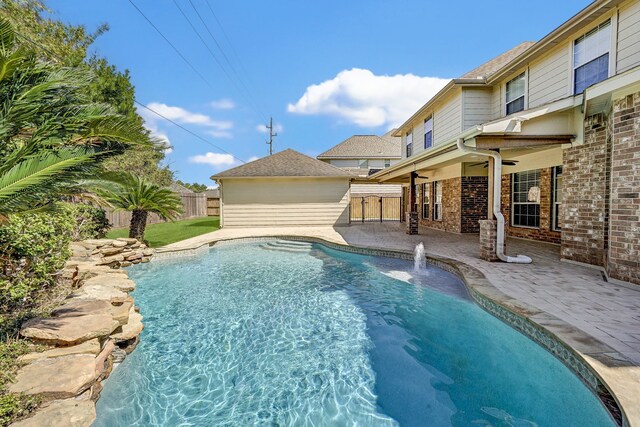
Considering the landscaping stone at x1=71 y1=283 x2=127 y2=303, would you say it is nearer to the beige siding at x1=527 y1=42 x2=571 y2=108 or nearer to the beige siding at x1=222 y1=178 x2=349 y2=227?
the beige siding at x1=527 y1=42 x2=571 y2=108

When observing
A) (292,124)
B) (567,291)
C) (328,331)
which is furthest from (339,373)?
(292,124)

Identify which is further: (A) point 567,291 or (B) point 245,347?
(A) point 567,291

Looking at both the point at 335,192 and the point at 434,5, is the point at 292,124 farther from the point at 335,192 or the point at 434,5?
the point at 434,5

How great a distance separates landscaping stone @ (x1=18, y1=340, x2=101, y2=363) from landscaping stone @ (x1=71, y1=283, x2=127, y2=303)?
153 centimetres

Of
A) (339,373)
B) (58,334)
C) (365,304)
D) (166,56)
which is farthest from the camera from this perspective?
(166,56)

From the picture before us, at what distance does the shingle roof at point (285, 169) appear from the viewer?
16984 mm

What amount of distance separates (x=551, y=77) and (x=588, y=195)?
424cm

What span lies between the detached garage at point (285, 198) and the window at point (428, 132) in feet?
14.5

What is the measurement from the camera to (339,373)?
11.7 feet

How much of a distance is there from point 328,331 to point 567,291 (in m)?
3.78

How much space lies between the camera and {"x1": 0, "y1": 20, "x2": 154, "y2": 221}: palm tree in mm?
2783

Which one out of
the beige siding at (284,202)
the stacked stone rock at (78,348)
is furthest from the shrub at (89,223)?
the beige siding at (284,202)

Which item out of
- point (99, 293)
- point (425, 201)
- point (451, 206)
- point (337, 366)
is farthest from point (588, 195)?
point (425, 201)

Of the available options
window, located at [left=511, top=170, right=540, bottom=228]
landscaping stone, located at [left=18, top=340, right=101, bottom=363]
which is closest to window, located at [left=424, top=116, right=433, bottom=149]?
window, located at [left=511, top=170, right=540, bottom=228]
